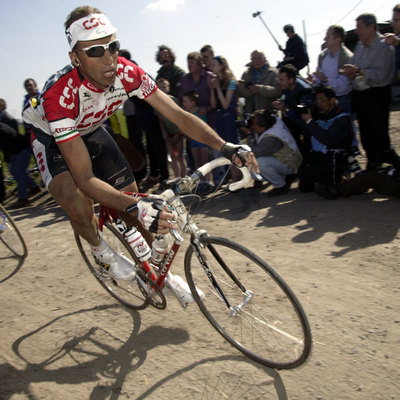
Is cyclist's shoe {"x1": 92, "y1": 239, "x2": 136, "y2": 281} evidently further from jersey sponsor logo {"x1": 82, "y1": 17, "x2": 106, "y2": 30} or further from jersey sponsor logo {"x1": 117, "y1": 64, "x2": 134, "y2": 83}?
jersey sponsor logo {"x1": 82, "y1": 17, "x2": 106, "y2": 30}

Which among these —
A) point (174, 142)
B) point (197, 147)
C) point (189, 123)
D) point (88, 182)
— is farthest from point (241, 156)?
point (174, 142)

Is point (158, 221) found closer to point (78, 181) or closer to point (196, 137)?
point (78, 181)

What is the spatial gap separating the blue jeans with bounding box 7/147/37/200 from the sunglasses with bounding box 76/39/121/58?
5.97 m

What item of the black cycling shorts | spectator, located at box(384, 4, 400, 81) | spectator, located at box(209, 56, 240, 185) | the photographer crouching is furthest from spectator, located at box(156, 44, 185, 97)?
the black cycling shorts

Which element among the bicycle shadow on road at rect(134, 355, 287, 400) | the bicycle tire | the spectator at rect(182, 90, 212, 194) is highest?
the spectator at rect(182, 90, 212, 194)

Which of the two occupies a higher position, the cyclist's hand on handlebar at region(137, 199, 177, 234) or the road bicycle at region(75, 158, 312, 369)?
the cyclist's hand on handlebar at region(137, 199, 177, 234)

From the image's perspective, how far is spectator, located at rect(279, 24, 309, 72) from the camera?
Result: 8602mm

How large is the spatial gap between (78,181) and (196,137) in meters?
1.02

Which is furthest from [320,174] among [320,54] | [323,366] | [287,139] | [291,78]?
[323,366]

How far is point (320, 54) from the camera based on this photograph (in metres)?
6.84

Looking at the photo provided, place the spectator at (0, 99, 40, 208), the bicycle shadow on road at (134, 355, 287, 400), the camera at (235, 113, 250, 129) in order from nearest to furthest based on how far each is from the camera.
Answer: the bicycle shadow on road at (134, 355, 287, 400) < the camera at (235, 113, 250, 129) < the spectator at (0, 99, 40, 208)

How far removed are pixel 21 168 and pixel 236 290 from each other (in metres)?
6.67

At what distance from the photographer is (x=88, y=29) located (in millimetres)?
3016

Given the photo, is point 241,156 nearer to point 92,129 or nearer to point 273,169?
point 92,129
